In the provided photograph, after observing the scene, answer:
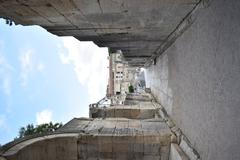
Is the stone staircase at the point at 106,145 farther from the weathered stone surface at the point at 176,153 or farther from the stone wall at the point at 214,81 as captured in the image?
the stone wall at the point at 214,81

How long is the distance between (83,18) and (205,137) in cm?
310

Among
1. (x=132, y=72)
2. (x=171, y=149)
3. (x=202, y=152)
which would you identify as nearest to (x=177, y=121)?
(x=171, y=149)

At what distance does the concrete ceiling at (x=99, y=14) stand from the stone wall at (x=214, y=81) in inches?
22.7

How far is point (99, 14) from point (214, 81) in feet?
7.59

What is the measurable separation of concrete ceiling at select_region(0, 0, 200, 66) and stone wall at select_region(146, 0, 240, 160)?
0.58 m

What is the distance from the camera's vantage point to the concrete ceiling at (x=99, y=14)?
3.49 m

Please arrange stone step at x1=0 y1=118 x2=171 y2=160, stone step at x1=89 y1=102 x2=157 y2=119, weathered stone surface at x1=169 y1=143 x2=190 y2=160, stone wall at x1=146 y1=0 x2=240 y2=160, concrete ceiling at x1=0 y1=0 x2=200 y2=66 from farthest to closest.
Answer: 1. stone step at x1=89 y1=102 x2=157 y2=119
2. stone step at x1=0 y1=118 x2=171 y2=160
3. weathered stone surface at x1=169 y1=143 x2=190 y2=160
4. concrete ceiling at x1=0 y1=0 x2=200 y2=66
5. stone wall at x1=146 y1=0 x2=240 y2=160

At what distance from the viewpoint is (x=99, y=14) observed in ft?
13.4

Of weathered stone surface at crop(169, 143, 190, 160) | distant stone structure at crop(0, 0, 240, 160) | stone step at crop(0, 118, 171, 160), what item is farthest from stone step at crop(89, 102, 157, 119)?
weathered stone surface at crop(169, 143, 190, 160)

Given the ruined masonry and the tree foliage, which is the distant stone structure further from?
the tree foliage

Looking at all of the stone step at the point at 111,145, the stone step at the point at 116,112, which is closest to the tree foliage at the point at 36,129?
the stone step at the point at 116,112

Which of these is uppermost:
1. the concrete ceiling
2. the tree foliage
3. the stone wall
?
the concrete ceiling

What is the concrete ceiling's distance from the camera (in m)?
3.49

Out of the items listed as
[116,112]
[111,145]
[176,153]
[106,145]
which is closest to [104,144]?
[106,145]
